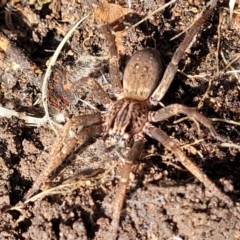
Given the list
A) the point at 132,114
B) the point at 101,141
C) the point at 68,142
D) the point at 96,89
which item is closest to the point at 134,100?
the point at 132,114

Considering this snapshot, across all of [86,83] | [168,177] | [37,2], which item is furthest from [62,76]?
[168,177]

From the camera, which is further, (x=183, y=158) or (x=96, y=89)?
(x=96, y=89)

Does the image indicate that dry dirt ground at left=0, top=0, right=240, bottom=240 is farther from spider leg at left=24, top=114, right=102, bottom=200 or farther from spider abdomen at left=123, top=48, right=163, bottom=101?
spider abdomen at left=123, top=48, right=163, bottom=101

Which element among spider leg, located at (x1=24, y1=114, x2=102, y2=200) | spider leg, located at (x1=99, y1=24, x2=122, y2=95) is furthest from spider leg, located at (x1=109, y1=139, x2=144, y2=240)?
spider leg, located at (x1=99, y1=24, x2=122, y2=95)

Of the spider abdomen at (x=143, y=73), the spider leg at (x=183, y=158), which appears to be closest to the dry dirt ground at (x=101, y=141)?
the spider leg at (x=183, y=158)

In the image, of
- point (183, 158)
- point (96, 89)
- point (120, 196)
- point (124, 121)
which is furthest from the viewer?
point (96, 89)

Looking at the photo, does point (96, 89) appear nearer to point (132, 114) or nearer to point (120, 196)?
point (132, 114)

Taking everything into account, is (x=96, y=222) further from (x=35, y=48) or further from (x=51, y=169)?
(x=35, y=48)
